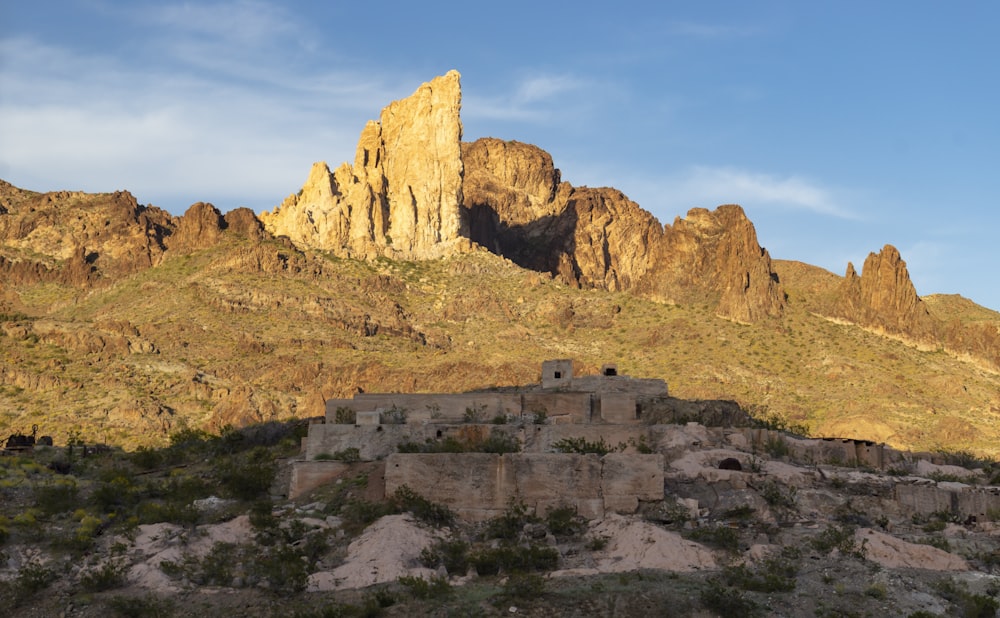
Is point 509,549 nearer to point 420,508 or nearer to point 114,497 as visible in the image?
point 420,508

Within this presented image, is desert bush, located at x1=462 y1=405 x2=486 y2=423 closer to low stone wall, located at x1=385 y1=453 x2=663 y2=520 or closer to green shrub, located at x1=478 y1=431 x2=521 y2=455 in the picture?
green shrub, located at x1=478 y1=431 x2=521 y2=455

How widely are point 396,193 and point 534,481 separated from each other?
133m

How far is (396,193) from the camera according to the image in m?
167

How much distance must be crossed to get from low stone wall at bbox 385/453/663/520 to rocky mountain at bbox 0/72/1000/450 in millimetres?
66965

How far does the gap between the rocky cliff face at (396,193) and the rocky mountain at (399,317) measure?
0.29 m

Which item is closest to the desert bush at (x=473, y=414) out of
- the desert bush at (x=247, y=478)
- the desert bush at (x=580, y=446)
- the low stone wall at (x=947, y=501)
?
the desert bush at (x=580, y=446)

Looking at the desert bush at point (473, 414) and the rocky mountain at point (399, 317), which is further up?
the rocky mountain at point (399, 317)

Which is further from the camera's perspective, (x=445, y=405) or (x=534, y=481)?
(x=445, y=405)

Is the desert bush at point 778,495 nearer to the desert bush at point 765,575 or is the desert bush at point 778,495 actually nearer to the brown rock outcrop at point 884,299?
the desert bush at point 765,575

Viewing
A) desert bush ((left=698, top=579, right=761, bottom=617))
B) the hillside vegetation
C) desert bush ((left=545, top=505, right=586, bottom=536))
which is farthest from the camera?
the hillside vegetation

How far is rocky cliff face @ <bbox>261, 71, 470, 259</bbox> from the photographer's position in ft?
517

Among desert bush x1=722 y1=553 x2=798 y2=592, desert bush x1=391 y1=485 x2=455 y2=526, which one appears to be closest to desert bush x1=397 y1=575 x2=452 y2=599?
desert bush x1=391 y1=485 x2=455 y2=526

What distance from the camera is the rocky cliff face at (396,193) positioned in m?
158

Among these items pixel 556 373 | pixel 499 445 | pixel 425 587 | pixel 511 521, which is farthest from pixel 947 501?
pixel 425 587
